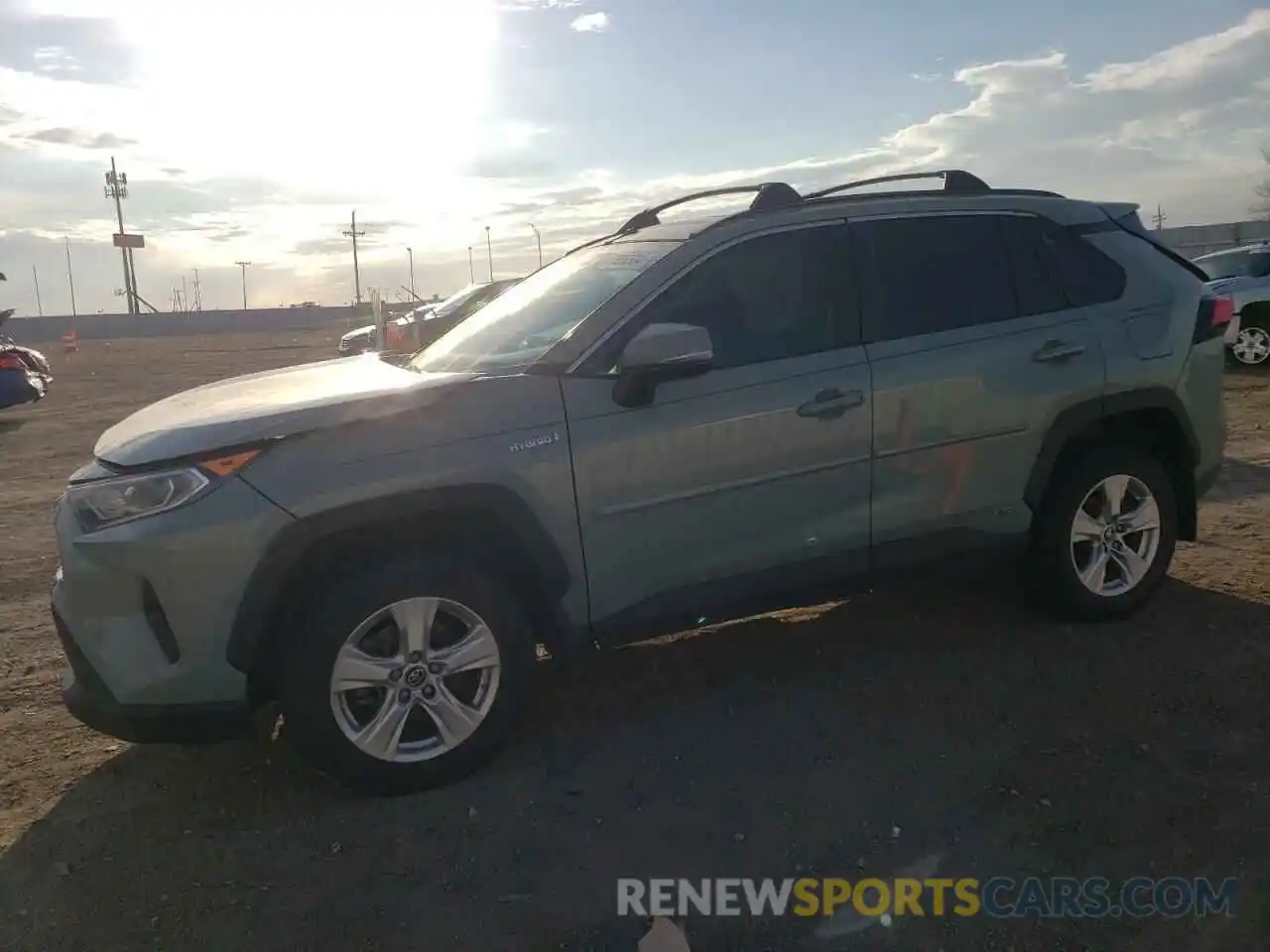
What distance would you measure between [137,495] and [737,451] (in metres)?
2.02

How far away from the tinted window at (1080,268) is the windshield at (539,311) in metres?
1.81

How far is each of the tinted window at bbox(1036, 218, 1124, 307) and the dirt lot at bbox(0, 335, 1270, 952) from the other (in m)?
1.51

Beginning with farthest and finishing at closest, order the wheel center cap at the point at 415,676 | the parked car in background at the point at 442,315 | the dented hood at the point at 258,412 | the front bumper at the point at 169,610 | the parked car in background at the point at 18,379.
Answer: the parked car in background at the point at 442,315, the parked car in background at the point at 18,379, the wheel center cap at the point at 415,676, the dented hood at the point at 258,412, the front bumper at the point at 169,610

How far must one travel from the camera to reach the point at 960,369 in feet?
14.3

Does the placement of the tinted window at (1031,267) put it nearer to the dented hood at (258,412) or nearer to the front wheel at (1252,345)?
the dented hood at (258,412)

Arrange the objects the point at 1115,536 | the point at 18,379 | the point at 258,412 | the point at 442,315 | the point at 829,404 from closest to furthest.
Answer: the point at 258,412 → the point at 829,404 → the point at 1115,536 → the point at 18,379 → the point at 442,315

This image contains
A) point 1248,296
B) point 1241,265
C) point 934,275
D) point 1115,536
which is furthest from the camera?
point 1241,265

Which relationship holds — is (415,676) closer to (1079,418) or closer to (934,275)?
(934,275)

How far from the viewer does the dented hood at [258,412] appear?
3371 mm

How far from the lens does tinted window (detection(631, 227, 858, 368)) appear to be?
4035 mm

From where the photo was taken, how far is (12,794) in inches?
149

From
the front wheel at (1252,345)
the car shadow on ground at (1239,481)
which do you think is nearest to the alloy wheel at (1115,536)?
the car shadow on ground at (1239,481)

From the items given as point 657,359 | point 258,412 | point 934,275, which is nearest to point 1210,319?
point 934,275

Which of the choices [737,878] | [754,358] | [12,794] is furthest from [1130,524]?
[12,794]
